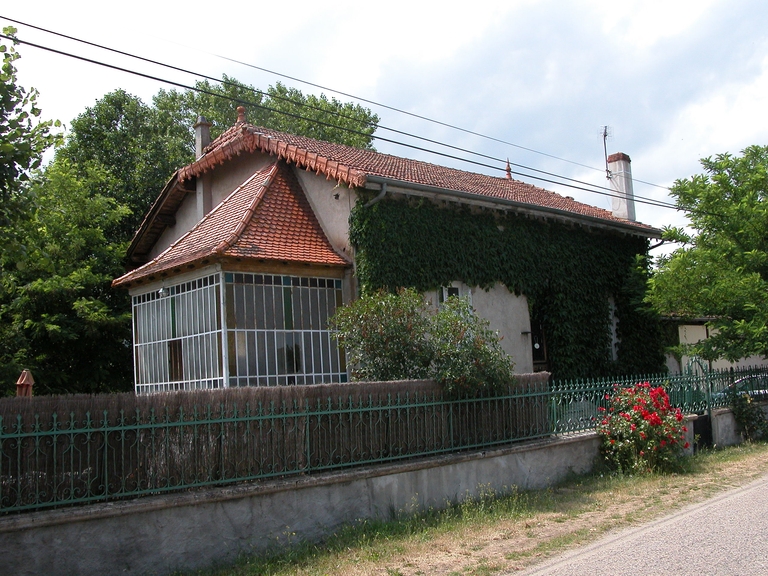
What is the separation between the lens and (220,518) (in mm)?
7020

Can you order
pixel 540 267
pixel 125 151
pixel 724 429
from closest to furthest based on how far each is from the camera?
pixel 724 429
pixel 540 267
pixel 125 151

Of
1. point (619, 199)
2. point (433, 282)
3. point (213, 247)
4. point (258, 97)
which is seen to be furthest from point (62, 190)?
point (258, 97)

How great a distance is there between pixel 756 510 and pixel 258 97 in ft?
112

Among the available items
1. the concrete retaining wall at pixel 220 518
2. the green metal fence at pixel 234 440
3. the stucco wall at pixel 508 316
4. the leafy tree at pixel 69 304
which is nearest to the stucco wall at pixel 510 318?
the stucco wall at pixel 508 316

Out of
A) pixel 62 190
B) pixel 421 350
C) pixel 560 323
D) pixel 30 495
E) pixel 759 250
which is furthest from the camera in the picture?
pixel 62 190

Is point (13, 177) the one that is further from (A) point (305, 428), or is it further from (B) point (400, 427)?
(B) point (400, 427)

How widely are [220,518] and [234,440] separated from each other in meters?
0.80

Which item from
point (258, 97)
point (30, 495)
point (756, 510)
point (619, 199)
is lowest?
point (756, 510)

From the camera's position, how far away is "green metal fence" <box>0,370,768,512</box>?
6.25m

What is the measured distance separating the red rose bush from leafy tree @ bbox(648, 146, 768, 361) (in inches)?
168

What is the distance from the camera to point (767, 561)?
6211 millimetres

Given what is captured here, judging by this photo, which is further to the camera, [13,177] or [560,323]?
[560,323]

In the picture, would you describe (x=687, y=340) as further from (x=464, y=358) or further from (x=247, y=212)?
(x=247, y=212)

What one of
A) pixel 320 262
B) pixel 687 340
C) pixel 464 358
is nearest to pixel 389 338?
pixel 464 358
